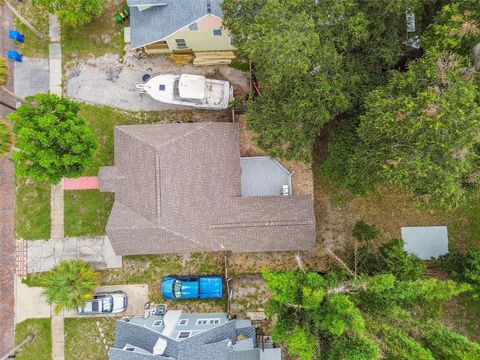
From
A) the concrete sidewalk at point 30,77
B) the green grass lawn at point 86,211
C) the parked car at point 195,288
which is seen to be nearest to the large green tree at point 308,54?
the parked car at point 195,288

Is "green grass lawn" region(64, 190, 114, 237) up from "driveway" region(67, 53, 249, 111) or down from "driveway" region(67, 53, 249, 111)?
down

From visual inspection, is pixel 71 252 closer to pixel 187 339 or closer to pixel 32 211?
pixel 32 211

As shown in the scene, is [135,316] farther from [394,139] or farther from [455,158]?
[455,158]

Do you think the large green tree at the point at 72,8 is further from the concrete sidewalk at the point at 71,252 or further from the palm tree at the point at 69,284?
the palm tree at the point at 69,284

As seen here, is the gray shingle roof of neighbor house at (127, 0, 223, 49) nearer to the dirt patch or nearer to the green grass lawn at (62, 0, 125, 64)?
the green grass lawn at (62, 0, 125, 64)

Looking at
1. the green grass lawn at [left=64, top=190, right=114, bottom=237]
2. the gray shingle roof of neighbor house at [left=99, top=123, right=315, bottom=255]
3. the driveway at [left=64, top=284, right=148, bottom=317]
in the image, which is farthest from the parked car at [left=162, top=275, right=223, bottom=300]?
the green grass lawn at [left=64, top=190, right=114, bottom=237]

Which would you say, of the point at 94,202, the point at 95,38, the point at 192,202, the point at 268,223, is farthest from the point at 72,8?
the point at 268,223
